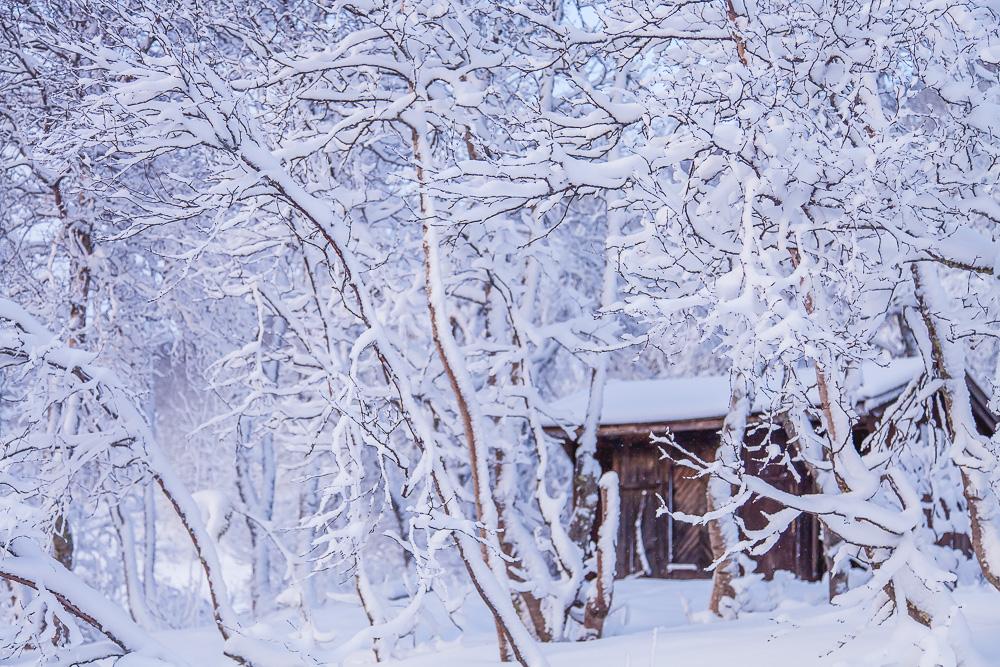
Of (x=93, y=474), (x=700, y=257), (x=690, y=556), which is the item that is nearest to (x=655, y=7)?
(x=700, y=257)

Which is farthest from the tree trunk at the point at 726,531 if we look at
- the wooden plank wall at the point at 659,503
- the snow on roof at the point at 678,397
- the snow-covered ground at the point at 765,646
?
the wooden plank wall at the point at 659,503

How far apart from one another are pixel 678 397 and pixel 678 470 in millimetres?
1373

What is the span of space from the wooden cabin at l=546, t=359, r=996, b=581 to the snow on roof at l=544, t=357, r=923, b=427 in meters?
0.02

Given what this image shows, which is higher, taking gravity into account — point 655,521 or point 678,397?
point 678,397

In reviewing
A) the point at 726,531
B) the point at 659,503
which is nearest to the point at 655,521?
the point at 659,503

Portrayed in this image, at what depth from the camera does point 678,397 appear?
49.5ft

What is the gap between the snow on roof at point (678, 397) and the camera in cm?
1288

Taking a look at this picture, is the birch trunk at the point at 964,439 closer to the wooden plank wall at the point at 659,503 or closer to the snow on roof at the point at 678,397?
the snow on roof at the point at 678,397

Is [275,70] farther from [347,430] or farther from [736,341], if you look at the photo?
[736,341]

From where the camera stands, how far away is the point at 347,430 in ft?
20.1

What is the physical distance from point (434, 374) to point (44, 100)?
444cm

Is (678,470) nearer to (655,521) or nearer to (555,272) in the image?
(655,521)

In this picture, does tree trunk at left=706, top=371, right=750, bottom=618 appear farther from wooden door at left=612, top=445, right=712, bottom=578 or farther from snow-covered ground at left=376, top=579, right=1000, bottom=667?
wooden door at left=612, top=445, right=712, bottom=578

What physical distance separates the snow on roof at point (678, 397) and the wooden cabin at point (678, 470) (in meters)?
0.02
